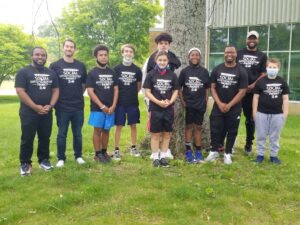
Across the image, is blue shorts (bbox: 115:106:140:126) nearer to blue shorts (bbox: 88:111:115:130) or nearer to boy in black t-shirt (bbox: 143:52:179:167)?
blue shorts (bbox: 88:111:115:130)

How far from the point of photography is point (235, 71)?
6441 millimetres

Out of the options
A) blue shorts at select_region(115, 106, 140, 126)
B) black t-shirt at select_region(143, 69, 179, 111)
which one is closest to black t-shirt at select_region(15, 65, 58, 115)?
blue shorts at select_region(115, 106, 140, 126)

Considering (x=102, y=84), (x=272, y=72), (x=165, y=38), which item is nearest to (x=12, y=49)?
(x=102, y=84)

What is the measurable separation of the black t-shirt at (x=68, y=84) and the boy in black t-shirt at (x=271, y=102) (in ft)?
9.30

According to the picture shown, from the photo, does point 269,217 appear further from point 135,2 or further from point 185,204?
point 135,2

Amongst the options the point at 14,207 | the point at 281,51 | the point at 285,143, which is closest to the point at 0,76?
the point at 281,51

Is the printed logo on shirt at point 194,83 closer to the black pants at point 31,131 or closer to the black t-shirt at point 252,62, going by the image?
the black t-shirt at point 252,62

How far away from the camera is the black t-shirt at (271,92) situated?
658 centimetres

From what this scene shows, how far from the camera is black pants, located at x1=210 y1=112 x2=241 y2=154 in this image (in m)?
6.57

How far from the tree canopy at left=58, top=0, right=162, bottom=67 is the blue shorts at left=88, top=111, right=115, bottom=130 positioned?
1973 cm

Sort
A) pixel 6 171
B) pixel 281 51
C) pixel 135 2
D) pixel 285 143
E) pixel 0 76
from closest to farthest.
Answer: pixel 6 171 < pixel 285 143 < pixel 281 51 < pixel 135 2 < pixel 0 76

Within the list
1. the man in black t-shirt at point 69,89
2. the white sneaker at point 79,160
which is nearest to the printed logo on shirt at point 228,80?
the man in black t-shirt at point 69,89

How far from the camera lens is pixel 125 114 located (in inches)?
271

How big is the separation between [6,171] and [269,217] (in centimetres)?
402
